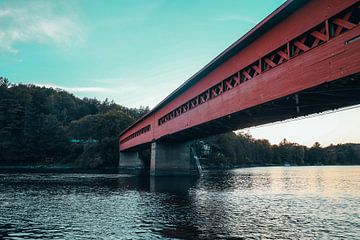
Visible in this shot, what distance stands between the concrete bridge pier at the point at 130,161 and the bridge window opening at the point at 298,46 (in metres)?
58.1

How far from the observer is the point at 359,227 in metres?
12.0

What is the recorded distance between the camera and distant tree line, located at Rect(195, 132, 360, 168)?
4579 inches

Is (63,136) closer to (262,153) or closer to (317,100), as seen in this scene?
(317,100)

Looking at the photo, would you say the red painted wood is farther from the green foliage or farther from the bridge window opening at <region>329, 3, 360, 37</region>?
the green foliage

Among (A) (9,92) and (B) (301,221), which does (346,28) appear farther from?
(A) (9,92)

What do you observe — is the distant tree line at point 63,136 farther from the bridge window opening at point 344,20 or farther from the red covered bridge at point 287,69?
the bridge window opening at point 344,20

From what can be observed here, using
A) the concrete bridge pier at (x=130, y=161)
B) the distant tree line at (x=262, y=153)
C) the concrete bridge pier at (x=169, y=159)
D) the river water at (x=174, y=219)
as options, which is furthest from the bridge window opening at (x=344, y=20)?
the distant tree line at (x=262, y=153)

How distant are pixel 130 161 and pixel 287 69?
71.1 metres

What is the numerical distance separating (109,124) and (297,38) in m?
85.6

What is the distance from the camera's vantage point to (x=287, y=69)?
16891mm

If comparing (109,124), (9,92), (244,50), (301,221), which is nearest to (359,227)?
(301,221)

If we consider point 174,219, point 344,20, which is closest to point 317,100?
point 344,20

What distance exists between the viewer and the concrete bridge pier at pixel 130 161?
8231 cm

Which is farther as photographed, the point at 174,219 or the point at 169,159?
the point at 169,159
